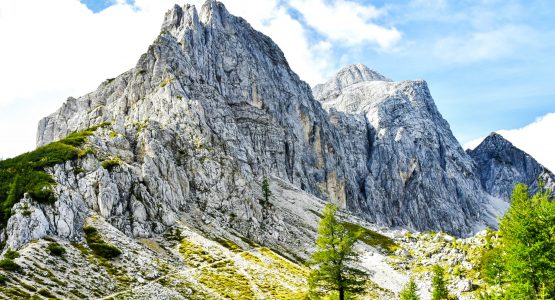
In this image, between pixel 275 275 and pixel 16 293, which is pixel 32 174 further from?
pixel 275 275

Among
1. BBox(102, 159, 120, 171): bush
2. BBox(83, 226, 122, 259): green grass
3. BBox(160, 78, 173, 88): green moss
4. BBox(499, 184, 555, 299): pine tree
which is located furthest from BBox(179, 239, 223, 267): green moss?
BBox(160, 78, 173, 88): green moss

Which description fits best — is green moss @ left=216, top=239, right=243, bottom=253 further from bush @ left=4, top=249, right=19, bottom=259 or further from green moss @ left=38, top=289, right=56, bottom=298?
green moss @ left=38, top=289, right=56, bottom=298

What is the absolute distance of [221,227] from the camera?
356 ft

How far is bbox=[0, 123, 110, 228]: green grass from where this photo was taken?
249ft

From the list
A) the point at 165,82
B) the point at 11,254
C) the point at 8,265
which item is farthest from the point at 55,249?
the point at 165,82

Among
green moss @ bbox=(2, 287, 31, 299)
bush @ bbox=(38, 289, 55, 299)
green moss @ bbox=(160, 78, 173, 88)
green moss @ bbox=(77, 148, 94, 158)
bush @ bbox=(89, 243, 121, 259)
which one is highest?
green moss @ bbox=(160, 78, 173, 88)

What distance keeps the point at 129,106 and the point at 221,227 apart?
87599 millimetres

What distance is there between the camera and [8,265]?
55.2 m

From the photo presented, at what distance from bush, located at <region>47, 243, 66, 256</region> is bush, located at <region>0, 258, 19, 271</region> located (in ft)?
Result: 26.8

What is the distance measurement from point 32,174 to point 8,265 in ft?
111

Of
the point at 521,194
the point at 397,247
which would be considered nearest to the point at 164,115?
the point at 397,247

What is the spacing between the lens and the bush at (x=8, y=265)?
5462 cm

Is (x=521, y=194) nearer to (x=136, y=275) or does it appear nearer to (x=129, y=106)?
(x=136, y=275)

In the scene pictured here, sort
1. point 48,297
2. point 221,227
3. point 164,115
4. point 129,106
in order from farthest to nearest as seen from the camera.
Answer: point 129,106 < point 164,115 < point 221,227 < point 48,297
